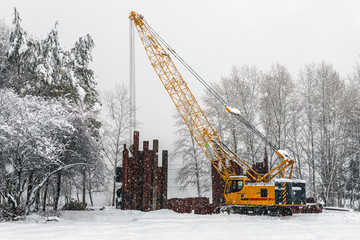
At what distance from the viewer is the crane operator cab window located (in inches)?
880

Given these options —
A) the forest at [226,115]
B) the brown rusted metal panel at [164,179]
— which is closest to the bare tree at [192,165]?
the forest at [226,115]

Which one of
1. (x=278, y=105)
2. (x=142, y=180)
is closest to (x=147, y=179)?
(x=142, y=180)

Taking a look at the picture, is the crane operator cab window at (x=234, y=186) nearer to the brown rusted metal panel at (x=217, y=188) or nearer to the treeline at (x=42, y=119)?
the brown rusted metal panel at (x=217, y=188)

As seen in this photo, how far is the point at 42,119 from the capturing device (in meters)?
17.7

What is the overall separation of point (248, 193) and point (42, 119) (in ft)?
42.3

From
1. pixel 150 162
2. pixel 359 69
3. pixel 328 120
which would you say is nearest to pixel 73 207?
pixel 150 162

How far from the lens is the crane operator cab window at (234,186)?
880 inches

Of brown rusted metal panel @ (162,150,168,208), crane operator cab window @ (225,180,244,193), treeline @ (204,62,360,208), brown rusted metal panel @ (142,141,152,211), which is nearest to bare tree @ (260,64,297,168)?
treeline @ (204,62,360,208)

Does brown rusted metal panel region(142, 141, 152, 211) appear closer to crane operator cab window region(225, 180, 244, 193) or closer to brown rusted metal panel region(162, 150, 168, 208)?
brown rusted metal panel region(162, 150, 168, 208)

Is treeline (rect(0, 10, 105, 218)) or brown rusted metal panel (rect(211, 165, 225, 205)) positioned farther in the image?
brown rusted metal panel (rect(211, 165, 225, 205))

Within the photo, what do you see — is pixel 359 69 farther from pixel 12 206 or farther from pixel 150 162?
pixel 12 206

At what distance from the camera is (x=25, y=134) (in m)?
16.3

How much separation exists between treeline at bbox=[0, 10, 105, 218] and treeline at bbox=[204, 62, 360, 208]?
39.3 ft

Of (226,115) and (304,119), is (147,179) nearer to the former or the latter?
A: (226,115)
